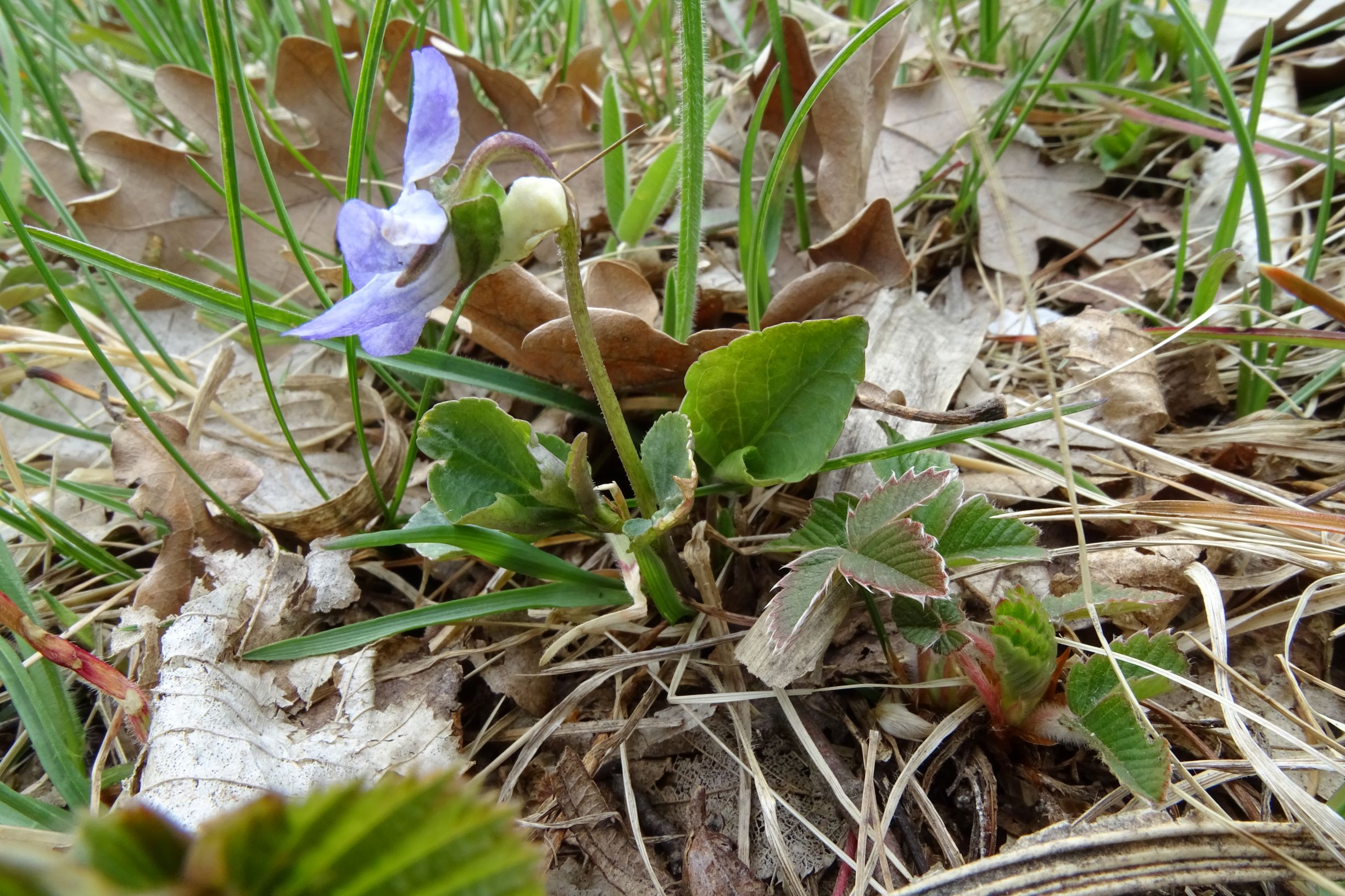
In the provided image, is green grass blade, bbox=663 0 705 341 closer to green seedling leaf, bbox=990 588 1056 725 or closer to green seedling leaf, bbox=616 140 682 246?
green seedling leaf, bbox=616 140 682 246

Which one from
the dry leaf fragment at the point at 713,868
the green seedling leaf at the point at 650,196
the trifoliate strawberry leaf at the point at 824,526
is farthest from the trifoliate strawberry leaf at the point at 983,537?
the green seedling leaf at the point at 650,196

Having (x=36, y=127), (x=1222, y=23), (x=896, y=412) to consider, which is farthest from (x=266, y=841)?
(x=36, y=127)

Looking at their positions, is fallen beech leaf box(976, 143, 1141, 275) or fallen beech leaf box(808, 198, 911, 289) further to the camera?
fallen beech leaf box(976, 143, 1141, 275)

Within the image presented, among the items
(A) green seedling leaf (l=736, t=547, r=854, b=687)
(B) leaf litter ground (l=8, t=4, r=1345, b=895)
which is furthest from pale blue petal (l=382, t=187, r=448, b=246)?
(A) green seedling leaf (l=736, t=547, r=854, b=687)

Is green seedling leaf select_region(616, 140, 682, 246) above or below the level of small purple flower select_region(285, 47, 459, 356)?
below

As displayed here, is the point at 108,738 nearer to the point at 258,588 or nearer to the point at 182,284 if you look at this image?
the point at 258,588

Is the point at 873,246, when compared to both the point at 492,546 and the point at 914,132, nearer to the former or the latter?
the point at 914,132

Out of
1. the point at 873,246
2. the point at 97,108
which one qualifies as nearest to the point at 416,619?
the point at 873,246
